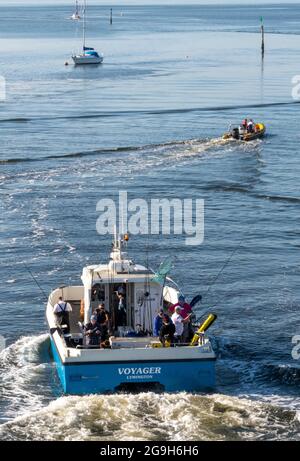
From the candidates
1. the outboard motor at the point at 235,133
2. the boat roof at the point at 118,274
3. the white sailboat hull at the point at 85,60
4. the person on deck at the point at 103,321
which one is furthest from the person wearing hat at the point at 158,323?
the white sailboat hull at the point at 85,60

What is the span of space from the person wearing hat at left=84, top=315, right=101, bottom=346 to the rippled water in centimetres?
178

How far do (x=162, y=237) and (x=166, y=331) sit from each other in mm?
19988

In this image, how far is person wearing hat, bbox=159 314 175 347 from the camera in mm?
29750

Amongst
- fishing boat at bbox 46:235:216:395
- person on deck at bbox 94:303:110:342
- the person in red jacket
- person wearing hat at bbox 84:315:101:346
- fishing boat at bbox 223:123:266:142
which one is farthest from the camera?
fishing boat at bbox 223:123:266:142

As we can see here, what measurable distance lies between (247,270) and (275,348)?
9456mm

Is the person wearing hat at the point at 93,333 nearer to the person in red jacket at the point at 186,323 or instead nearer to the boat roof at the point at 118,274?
the boat roof at the point at 118,274

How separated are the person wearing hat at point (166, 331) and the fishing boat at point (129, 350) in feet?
0.79

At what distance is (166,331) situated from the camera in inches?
1176

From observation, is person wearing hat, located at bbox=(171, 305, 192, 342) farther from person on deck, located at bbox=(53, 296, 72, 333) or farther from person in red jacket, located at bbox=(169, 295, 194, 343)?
A: person on deck, located at bbox=(53, 296, 72, 333)

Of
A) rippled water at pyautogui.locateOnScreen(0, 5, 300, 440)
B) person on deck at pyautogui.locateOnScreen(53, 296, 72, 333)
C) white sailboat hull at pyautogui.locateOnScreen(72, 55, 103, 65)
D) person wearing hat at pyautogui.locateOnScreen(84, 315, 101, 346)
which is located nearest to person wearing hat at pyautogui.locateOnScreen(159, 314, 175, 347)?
rippled water at pyautogui.locateOnScreen(0, 5, 300, 440)

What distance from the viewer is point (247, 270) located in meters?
44.2

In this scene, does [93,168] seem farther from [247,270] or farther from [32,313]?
[32,313]

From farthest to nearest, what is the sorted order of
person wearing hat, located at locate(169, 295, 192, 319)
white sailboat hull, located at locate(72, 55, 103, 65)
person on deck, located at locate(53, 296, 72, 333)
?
white sailboat hull, located at locate(72, 55, 103, 65), person on deck, located at locate(53, 296, 72, 333), person wearing hat, located at locate(169, 295, 192, 319)
